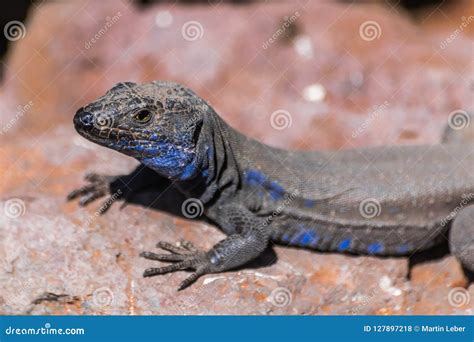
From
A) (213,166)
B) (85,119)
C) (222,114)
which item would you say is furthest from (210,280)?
(222,114)

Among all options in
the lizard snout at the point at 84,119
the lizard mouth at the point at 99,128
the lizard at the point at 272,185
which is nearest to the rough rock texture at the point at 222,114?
the lizard at the point at 272,185

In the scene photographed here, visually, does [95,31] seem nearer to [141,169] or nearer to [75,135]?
[75,135]

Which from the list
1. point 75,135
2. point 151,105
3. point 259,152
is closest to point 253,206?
point 259,152

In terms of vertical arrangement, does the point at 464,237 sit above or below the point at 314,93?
below

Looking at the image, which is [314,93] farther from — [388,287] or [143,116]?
[143,116]

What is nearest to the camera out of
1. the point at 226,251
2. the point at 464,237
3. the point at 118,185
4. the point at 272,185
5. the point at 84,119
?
the point at 84,119

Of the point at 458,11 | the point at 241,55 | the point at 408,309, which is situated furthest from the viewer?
the point at 458,11
